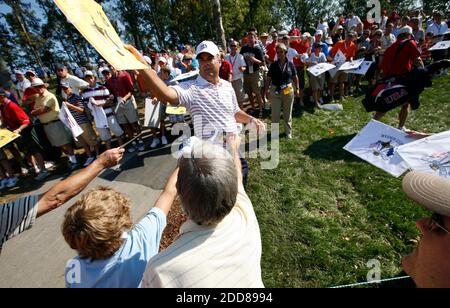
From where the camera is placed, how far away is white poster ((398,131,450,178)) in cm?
187

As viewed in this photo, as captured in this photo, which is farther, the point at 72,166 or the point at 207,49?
the point at 72,166

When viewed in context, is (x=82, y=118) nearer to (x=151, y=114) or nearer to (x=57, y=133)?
(x=57, y=133)

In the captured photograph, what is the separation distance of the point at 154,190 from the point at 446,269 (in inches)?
182

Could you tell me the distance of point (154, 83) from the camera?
208 centimetres

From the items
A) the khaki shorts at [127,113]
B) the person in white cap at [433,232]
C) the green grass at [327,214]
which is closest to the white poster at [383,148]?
the person in white cap at [433,232]

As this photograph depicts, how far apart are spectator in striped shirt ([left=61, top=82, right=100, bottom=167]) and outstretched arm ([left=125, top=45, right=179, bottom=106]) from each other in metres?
5.17

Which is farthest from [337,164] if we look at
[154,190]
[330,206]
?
[154,190]

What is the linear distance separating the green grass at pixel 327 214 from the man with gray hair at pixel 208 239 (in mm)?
2018

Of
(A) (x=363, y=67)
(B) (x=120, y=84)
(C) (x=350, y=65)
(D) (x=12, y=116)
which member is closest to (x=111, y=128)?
(B) (x=120, y=84)

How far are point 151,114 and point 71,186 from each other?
5314 millimetres

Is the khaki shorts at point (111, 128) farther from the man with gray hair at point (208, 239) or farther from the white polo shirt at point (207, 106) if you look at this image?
the man with gray hair at point (208, 239)

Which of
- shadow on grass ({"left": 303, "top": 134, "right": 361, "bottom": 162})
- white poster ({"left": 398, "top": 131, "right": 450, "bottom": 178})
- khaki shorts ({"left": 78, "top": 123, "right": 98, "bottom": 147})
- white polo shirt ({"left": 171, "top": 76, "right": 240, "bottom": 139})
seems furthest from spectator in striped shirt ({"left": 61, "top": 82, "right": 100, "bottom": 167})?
white poster ({"left": 398, "top": 131, "right": 450, "bottom": 178})

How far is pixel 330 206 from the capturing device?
13.4 feet

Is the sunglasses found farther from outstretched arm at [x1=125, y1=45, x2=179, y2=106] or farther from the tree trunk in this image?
the tree trunk
